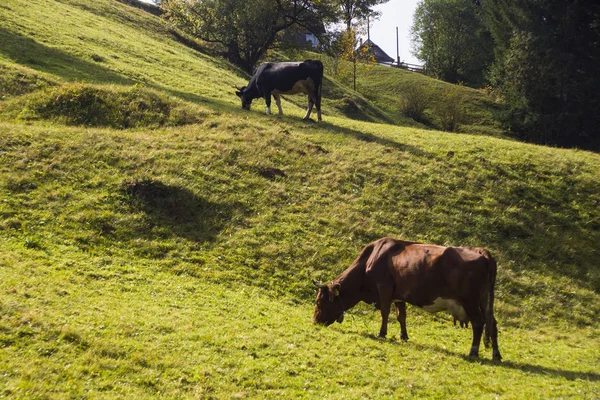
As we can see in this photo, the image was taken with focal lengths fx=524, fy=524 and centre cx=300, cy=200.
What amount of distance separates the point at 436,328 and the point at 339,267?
3714 mm

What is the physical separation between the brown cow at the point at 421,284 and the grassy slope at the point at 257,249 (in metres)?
0.61

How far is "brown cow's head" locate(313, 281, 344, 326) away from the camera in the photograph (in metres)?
12.3

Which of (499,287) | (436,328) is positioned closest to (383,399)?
(436,328)

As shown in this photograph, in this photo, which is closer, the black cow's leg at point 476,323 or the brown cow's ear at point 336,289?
the black cow's leg at point 476,323

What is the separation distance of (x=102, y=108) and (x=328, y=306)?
55.0 ft

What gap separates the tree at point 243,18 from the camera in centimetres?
4544

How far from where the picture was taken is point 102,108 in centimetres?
2417

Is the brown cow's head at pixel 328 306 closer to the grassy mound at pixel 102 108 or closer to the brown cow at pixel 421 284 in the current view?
the brown cow at pixel 421 284

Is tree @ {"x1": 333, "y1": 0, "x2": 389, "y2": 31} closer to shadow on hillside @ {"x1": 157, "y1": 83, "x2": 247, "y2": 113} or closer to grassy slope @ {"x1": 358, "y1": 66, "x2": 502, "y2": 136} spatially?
grassy slope @ {"x1": 358, "y1": 66, "x2": 502, "y2": 136}

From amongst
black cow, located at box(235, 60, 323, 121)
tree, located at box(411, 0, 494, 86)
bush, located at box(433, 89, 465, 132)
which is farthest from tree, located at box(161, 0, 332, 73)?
tree, located at box(411, 0, 494, 86)

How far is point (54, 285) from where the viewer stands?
445 inches

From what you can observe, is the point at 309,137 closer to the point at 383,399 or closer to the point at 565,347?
the point at 565,347

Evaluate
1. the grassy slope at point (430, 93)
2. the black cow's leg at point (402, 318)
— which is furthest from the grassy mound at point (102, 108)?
the grassy slope at point (430, 93)

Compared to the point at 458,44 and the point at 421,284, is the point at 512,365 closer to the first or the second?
the point at 421,284
